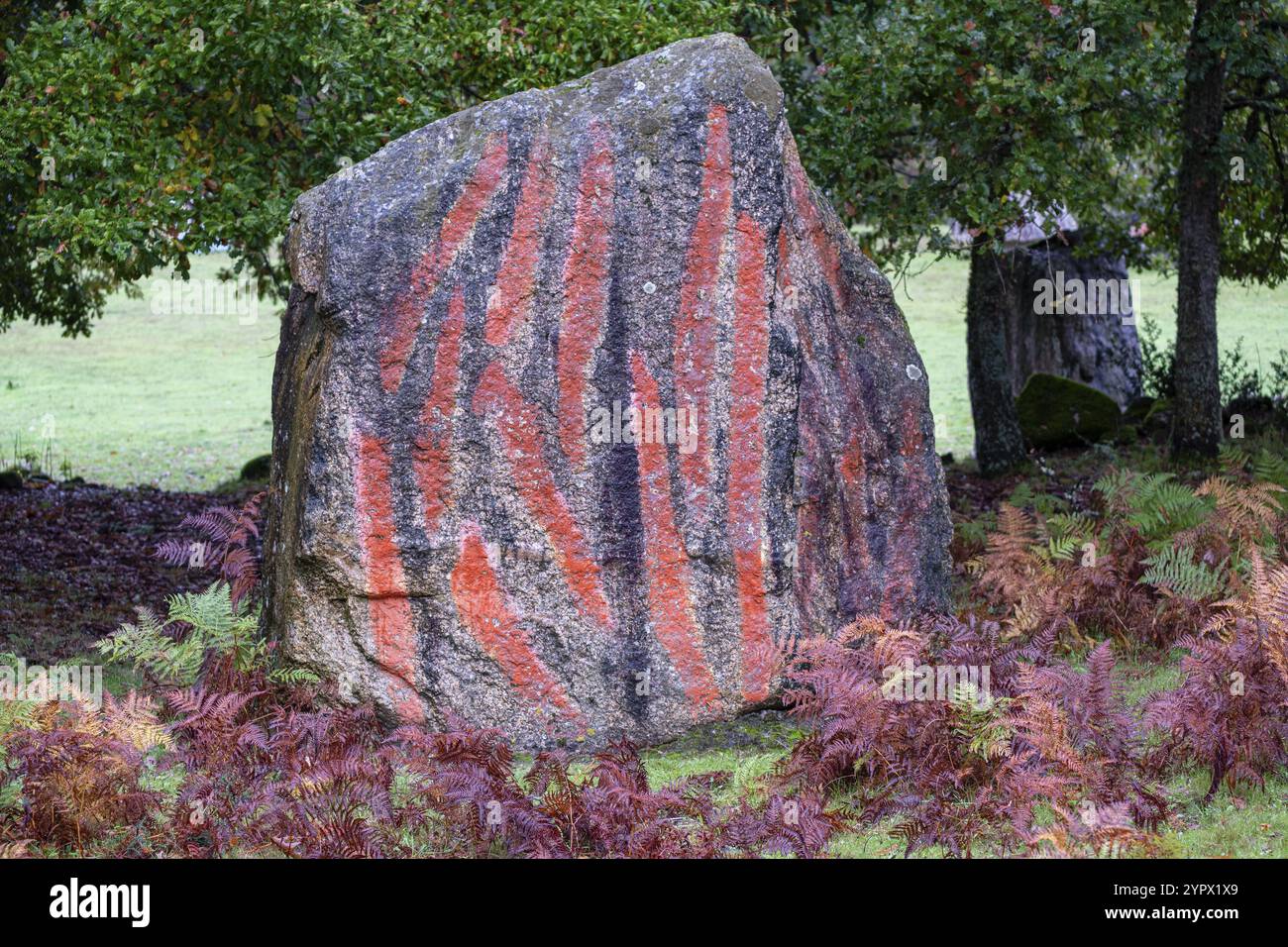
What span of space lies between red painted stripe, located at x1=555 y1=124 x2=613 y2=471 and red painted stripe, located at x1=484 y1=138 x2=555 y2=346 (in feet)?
0.59

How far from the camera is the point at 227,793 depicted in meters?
6.56

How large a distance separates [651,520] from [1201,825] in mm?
3049

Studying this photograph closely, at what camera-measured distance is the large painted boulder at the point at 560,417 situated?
24.7 ft

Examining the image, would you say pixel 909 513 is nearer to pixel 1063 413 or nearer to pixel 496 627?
pixel 496 627

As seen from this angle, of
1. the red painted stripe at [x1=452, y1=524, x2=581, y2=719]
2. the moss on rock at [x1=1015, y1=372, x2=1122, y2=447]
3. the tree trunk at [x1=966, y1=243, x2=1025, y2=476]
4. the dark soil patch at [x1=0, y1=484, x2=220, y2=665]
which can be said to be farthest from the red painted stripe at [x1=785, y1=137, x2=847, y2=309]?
the moss on rock at [x1=1015, y1=372, x2=1122, y2=447]

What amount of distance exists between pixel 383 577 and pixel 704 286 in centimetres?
228

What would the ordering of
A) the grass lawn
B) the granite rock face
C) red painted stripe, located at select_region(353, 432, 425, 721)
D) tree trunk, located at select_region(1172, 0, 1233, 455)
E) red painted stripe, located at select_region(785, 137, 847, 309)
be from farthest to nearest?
the granite rock face → tree trunk, located at select_region(1172, 0, 1233, 455) → red painted stripe, located at select_region(785, 137, 847, 309) → red painted stripe, located at select_region(353, 432, 425, 721) → the grass lawn

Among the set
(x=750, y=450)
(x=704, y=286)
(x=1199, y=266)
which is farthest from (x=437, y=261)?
(x=1199, y=266)

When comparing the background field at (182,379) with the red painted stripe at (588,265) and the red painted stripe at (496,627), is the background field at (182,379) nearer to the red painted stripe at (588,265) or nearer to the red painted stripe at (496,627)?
the red painted stripe at (588,265)

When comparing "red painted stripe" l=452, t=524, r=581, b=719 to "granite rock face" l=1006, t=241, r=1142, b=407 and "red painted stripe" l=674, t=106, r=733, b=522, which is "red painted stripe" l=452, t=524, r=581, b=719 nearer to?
Answer: "red painted stripe" l=674, t=106, r=733, b=522

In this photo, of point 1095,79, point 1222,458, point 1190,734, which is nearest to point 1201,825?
point 1190,734

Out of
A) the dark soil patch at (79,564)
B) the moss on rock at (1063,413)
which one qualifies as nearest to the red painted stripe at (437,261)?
the dark soil patch at (79,564)

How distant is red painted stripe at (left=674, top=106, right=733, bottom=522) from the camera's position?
25.2ft
